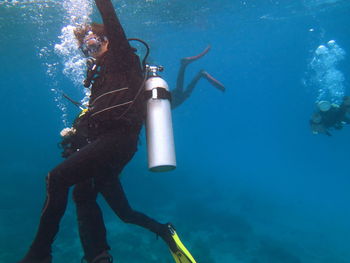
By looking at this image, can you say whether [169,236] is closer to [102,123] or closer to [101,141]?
[101,141]

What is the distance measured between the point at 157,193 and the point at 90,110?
53.9ft

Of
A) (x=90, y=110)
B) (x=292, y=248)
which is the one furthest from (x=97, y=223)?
(x=292, y=248)

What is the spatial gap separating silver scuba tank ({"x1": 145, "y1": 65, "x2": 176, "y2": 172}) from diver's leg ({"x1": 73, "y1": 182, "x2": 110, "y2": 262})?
943 millimetres

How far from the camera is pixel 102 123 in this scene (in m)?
3.09

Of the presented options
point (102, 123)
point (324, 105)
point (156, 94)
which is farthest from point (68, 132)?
point (324, 105)

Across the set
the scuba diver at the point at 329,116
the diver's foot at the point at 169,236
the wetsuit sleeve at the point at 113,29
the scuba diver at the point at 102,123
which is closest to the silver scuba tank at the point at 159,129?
the scuba diver at the point at 102,123

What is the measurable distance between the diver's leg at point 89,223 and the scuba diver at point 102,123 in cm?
1

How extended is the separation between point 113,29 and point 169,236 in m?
3.34

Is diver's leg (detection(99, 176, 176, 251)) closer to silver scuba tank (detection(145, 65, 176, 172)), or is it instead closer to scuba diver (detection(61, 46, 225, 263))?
scuba diver (detection(61, 46, 225, 263))

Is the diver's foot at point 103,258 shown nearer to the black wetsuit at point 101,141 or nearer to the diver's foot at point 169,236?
the black wetsuit at point 101,141

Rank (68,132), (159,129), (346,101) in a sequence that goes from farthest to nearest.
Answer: (346,101)
(68,132)
(159,129)

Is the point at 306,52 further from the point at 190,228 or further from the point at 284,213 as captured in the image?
the point at 190,228

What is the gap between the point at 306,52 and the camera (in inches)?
2370

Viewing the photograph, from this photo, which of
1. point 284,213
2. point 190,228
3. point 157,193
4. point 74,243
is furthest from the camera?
point 284,213
